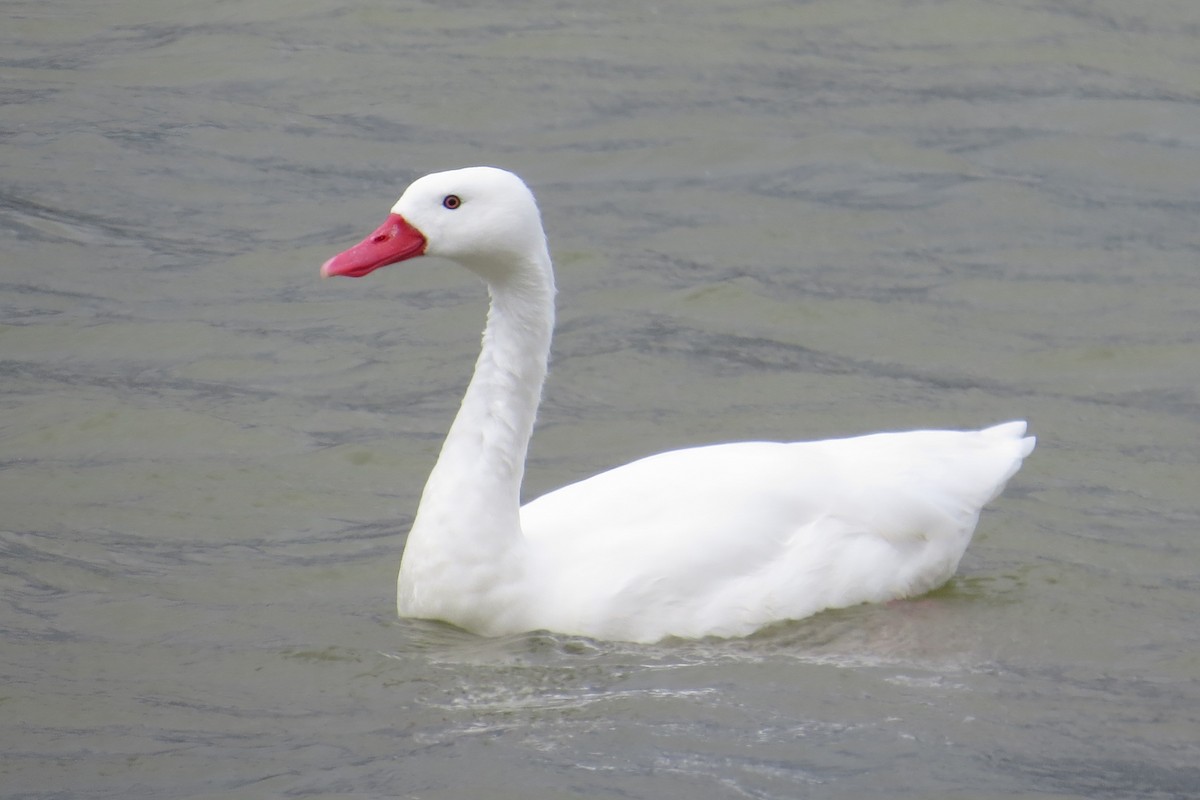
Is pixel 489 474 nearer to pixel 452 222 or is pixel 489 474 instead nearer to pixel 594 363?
pixel 452 222

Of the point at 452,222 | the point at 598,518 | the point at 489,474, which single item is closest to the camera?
the point at 452,222

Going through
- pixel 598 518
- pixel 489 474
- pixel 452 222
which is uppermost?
pixel 452 222

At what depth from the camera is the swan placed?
670 centimetres

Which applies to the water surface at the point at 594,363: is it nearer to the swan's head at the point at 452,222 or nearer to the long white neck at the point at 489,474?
the long white neck at the point at 489,474

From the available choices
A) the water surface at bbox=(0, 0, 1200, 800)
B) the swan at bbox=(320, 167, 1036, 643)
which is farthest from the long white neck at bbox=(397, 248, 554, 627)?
the water surface at bbox=(0, 0, 1200, 800)

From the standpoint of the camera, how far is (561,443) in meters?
9.20

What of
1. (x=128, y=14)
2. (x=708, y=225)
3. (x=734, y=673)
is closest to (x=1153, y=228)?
(x=708, y=225)

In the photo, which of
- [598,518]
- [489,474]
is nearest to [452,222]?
[489,474]

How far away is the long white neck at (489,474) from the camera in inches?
269

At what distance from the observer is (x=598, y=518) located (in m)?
7.04

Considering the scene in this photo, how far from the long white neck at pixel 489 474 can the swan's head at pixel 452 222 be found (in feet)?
0.68

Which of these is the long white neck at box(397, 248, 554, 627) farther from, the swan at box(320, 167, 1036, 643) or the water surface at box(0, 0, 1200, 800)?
the water surface at box(0, 0, 1200, 800)

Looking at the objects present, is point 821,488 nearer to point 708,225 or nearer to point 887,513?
point 887,513

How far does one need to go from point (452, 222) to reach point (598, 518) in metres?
1.25
